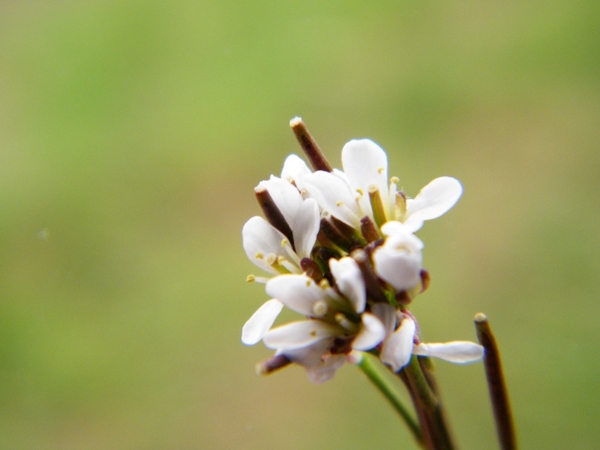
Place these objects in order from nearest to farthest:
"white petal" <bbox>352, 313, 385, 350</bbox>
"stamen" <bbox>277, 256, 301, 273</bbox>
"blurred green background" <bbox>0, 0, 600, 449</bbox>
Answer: "white petal" <bbox>352, 313, 385, 350</bbox> → "stamen" <bbox>277, 256, 301, 273</bbox> → "blurred green background" <bbox>0, 0, 600, 449</bbox>

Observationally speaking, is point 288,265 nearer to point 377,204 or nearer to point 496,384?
point 377,204

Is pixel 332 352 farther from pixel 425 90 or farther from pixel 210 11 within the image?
pixel 210 11

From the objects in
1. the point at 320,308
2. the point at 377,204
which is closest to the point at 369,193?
the point at 377,204

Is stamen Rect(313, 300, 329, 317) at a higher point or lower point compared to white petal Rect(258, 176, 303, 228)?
lower

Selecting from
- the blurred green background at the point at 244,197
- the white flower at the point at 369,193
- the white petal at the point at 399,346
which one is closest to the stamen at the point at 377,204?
the white flower at the point at 369,193

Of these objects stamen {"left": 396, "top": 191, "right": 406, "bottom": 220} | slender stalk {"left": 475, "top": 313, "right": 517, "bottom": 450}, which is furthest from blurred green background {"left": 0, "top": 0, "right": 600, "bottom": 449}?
stamen {"left": 396, "top": 191, "right": 406, "bottom": 220}

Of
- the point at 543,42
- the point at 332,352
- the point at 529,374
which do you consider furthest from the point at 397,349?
the point at 543,42

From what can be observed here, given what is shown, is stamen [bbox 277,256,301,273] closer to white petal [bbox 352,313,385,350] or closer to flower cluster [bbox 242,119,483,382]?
flower cluster [bbox 242,119,483,382]
